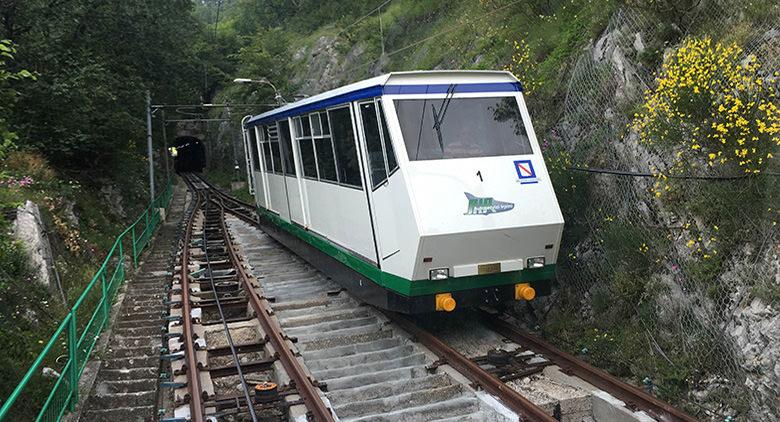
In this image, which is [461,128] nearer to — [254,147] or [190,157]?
[254,147]

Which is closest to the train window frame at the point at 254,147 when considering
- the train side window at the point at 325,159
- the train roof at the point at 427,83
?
the train side window at the point at 325,159

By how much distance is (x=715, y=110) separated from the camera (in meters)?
6.77

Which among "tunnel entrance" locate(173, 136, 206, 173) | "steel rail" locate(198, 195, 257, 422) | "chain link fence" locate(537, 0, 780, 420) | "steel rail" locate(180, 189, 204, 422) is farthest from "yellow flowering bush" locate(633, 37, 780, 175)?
"tunnel entrance" locate(173, 136, 206, 173)

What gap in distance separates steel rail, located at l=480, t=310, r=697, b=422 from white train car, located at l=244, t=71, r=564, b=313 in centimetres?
64

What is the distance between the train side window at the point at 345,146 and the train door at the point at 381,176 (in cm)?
33

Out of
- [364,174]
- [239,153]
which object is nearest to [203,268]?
[364,174]

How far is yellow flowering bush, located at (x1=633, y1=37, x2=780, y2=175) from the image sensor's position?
6336mm

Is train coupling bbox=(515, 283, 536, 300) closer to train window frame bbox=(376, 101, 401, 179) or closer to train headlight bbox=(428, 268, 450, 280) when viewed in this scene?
train headlight bbox=(428, 268, 450, 280)

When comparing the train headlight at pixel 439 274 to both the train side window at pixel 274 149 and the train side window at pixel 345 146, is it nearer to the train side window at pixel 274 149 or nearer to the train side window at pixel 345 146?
the train side window at pixel 345 146

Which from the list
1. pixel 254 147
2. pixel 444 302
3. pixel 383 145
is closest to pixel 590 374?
pixel 444 302

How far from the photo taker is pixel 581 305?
8.67 metres

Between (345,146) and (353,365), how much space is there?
294 cm

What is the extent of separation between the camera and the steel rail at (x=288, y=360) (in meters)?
6.34

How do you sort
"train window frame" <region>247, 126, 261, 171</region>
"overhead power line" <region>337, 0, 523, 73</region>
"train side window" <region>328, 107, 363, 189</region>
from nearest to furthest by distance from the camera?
1. "train side window" <region>328, 107, 363, 189</region>
2. "train window frame" <region>247, 126, 261, 171</region>
3. "overhead power line" <region>337, 0, 523, 73</region>
